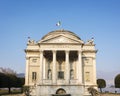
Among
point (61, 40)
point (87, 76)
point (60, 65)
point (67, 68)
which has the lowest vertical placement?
point (87, 76)

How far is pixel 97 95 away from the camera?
147 ft

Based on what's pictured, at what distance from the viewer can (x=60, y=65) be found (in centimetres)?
5172

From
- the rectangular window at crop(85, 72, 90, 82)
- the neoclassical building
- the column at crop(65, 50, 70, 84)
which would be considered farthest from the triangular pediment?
the rectangular window at crop(85, 72, 90, 82)

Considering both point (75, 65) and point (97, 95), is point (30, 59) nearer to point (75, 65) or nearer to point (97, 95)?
point (75, 65)

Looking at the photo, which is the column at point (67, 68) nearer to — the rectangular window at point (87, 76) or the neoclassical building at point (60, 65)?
the neoclassical building at point (60, 65)

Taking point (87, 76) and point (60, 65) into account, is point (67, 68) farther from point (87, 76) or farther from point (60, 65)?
point (87, 76)

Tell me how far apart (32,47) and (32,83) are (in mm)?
7821

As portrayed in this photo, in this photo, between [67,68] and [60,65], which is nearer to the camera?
[67,68]

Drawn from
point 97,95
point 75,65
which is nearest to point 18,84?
point 75,65

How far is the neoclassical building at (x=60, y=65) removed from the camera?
46344 mm

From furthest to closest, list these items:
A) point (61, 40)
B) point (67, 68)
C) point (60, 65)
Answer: point (60, 65), point (61, 40), point (67, 68)

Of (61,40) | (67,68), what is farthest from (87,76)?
(61,40)

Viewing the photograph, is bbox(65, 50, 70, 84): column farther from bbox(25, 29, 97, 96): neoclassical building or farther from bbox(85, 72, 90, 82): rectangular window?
bbox(85, 72, 90, 82): rectangular window

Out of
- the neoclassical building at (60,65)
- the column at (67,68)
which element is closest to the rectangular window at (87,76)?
the neoclassical building at (60,65)
